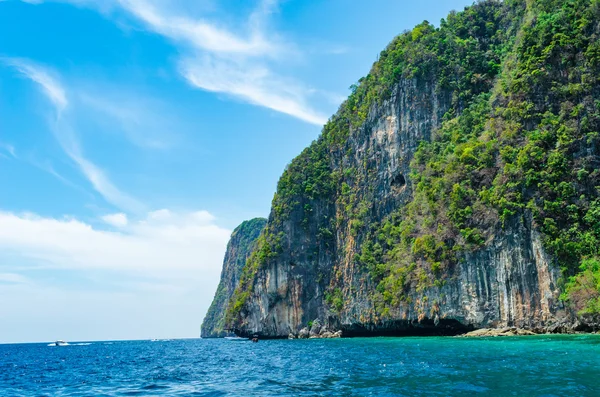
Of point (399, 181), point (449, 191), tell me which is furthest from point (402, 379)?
point (399, 181)

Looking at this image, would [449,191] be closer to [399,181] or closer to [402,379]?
[399,181]

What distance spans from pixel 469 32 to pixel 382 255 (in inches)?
1497

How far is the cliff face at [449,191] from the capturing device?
45.8 m

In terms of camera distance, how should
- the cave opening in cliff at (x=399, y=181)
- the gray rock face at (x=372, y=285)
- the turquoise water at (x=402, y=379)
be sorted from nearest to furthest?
the turquoise water at (x=402, y=379), the gray rock face at (x=372, y=285), the cave opening in cliff at (x=399, y=181)

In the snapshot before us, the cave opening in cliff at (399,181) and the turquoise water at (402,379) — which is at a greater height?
the cave opening in cliff at (399,181)

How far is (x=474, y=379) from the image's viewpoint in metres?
19.2

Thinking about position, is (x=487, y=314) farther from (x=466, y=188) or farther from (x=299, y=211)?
(x=299, y=211)

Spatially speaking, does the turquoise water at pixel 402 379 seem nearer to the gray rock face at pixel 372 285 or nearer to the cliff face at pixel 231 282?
the gray rock face at pixel 372 285

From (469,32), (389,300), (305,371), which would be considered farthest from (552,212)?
(469,32)

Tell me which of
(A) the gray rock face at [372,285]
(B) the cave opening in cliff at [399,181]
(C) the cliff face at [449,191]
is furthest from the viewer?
(B) the cave opening in cliff at [399,181]

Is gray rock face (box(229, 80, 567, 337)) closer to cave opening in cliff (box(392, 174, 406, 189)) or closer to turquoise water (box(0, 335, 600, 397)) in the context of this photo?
cave opening in cliff (box(392, 174, 406, 189))

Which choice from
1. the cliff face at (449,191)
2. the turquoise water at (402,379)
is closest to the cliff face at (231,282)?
the cliff face at (449,191)

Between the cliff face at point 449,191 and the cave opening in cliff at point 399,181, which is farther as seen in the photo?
the cave opening in cliff at point 399,181

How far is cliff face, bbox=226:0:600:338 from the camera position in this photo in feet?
150
